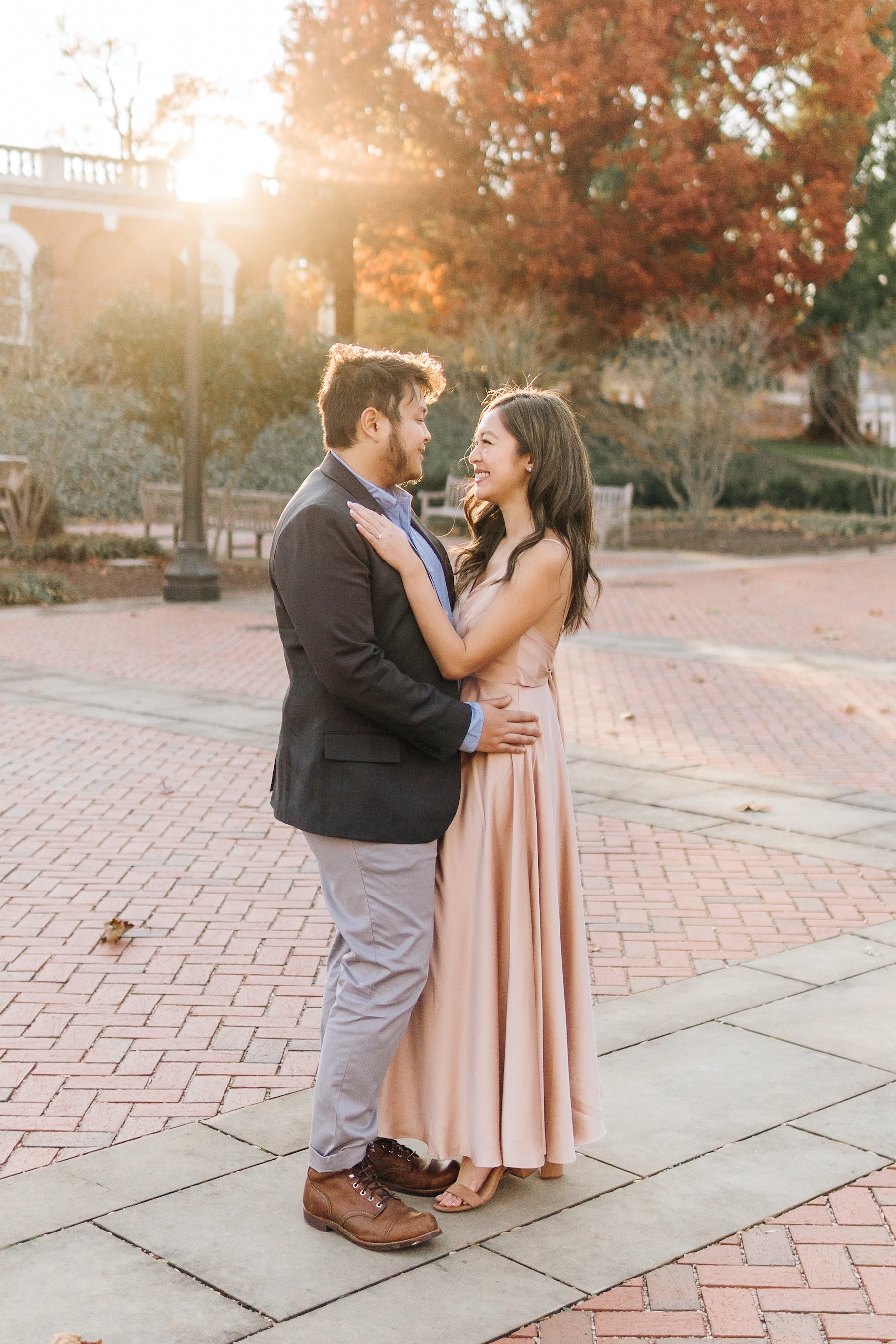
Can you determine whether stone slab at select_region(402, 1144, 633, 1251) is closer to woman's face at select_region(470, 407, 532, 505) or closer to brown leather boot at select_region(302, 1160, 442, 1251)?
brown leather boot at select_region(302, 1160, 442, 1251)

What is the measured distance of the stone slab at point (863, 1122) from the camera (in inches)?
131

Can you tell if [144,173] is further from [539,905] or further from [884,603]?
[539,905]

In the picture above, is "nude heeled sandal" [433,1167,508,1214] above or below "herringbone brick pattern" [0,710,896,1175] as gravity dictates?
above

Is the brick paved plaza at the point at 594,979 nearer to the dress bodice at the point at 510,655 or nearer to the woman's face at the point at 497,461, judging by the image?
the dress bodice at the point at 510,655

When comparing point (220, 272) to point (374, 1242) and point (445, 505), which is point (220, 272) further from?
point (374, 1242)

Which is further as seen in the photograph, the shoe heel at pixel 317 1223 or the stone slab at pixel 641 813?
the stone slab at pixel 641 813

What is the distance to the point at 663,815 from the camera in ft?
21.5

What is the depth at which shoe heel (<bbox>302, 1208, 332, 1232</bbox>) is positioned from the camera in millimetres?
2936

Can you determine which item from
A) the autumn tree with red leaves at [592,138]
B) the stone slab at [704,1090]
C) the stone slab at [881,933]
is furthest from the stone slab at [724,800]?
the autumn tree with red leaves at [592,138]

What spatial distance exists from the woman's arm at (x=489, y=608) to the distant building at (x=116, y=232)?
32.1 m

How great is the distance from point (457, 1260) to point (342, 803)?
2.99 feet

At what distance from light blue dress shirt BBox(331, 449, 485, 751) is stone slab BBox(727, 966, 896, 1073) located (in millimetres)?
1572

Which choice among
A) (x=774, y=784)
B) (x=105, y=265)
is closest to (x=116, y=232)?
(x=105, y=265)

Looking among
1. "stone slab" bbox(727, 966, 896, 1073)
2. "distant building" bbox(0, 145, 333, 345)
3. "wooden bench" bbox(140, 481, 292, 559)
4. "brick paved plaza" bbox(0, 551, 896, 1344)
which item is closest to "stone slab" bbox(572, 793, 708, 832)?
"brick paved plaza" bbox(0, 551, 896, 1344)
